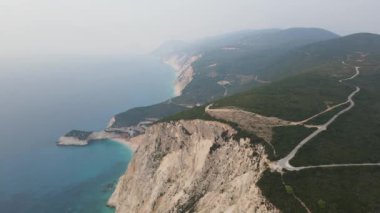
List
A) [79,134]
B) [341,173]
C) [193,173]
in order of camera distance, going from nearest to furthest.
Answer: [341,173] < [193,173] < [79,134]

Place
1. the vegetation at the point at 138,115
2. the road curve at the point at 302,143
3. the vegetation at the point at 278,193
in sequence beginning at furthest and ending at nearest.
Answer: the vegetation at the point at 138,115 < the road curve at the point at 302,143 < the vegetation at the point at 278,193

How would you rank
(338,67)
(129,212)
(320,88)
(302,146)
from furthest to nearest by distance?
1. (338,67)
2. (320,88)
3. (129,212)
4. (302,146)

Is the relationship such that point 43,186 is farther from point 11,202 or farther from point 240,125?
point 240,125

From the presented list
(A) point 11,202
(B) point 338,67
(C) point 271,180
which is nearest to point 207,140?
(C) point 271,180

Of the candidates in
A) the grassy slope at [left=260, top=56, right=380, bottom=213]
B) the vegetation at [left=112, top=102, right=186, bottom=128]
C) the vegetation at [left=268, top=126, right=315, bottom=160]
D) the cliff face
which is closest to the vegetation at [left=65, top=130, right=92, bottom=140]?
the vegetation at [left=112, top=102, right=186, bottom=128]

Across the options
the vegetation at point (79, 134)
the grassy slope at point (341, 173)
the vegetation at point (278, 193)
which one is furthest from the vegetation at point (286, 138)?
the vegetation at point (79, 134)

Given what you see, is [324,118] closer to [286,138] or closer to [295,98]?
[286,138]

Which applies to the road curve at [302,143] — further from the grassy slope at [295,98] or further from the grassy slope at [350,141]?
the grassy slope at [295,98]

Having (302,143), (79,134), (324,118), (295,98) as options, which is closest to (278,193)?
(302,143)

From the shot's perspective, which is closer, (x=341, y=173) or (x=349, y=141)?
(x=341, y=173)
